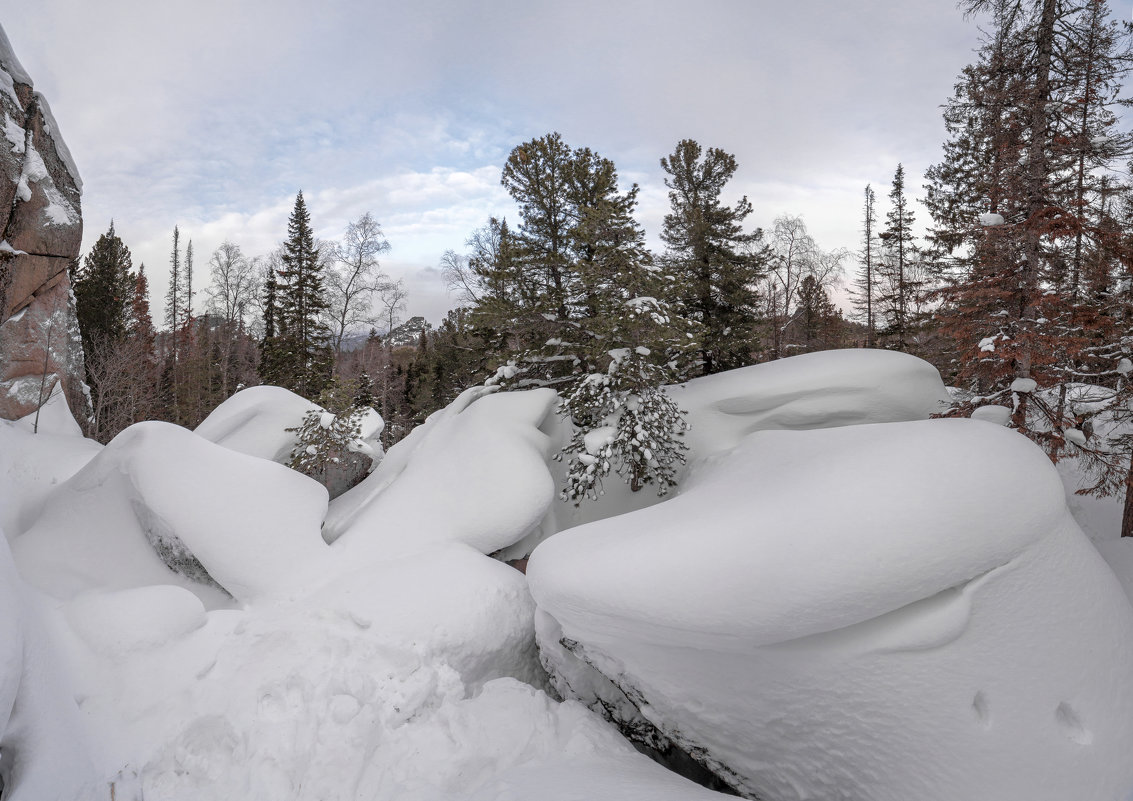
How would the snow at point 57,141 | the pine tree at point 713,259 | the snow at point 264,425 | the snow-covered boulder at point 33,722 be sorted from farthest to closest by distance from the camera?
the pine tree at point 713,259 → the snow at point 57,141 → the snow at point 264,425 → the snow-covered boulder at point 33,722

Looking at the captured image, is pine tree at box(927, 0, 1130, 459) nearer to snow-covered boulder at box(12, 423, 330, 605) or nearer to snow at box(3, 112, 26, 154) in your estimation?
snow-covered boulder at box(12, 423, 330, 605)

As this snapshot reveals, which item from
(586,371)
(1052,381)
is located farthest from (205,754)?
(1052,381)

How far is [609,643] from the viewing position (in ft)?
17.2

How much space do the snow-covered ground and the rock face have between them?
592cm

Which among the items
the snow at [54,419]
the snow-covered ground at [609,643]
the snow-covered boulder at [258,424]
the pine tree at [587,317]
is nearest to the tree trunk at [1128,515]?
the snow-covered ground at [609,643]

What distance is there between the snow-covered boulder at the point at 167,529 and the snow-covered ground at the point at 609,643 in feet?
0.12

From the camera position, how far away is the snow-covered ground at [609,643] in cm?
405

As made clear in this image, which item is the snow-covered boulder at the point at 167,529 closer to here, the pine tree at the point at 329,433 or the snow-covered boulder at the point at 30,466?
the snow-covered boulder at the point at 30,466

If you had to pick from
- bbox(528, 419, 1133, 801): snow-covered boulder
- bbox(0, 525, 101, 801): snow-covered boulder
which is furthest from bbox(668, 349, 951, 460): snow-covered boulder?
bbox(0, 525, 101, 801): snow-covered boulder


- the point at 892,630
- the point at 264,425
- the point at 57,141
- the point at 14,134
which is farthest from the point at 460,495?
the point at 57,141

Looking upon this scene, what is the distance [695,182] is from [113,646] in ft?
49.7

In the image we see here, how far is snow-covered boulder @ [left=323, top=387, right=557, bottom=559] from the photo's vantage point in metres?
7.57

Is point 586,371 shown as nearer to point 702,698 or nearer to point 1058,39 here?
point 702,698

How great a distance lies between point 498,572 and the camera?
6910 mm
